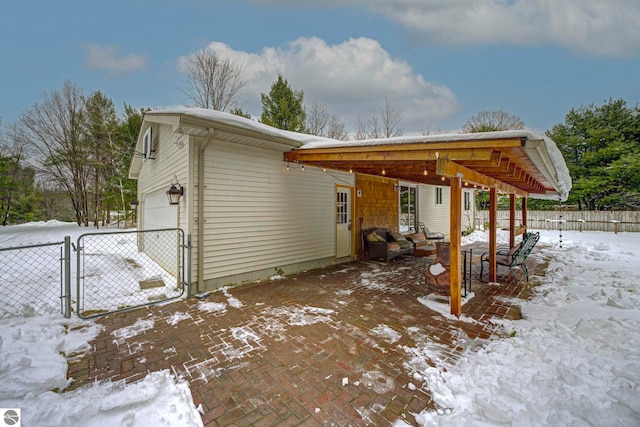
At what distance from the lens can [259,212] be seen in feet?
17.8

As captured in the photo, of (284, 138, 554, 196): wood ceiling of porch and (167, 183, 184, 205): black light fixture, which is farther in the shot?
(167, 183, 184, 205): black light fixture

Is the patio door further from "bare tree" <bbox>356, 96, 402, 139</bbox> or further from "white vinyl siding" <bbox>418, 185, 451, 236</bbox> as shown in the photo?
"bare tree" <bbox>356, 96, 402, 139</bbox>

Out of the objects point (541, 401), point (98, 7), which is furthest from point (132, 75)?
point (541, 401)

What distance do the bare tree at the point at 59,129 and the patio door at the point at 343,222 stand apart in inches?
637

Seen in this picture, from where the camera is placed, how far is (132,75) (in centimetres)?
1492

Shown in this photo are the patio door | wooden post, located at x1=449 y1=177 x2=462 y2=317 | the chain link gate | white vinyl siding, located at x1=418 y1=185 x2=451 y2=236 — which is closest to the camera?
wooden post, located at x1=449 y1=177 x2=462 y2=317

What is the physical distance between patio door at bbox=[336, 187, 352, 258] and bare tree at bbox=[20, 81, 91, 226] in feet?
53.1

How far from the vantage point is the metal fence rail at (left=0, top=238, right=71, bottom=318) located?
135 inches

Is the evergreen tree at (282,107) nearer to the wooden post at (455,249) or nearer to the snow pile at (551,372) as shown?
the wooden post at (455,249)

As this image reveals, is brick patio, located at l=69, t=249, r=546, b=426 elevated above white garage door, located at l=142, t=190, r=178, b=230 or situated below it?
below

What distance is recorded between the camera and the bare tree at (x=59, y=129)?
1545 centimetres

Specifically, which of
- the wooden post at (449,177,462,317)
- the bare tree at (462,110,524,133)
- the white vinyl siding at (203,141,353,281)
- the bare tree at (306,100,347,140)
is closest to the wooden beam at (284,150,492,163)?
the wooden post at (449,177,462,317)

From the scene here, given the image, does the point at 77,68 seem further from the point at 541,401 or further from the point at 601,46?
the point at 601,46

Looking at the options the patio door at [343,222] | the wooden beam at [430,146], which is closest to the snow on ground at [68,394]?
the wooden beam at [430,146]
